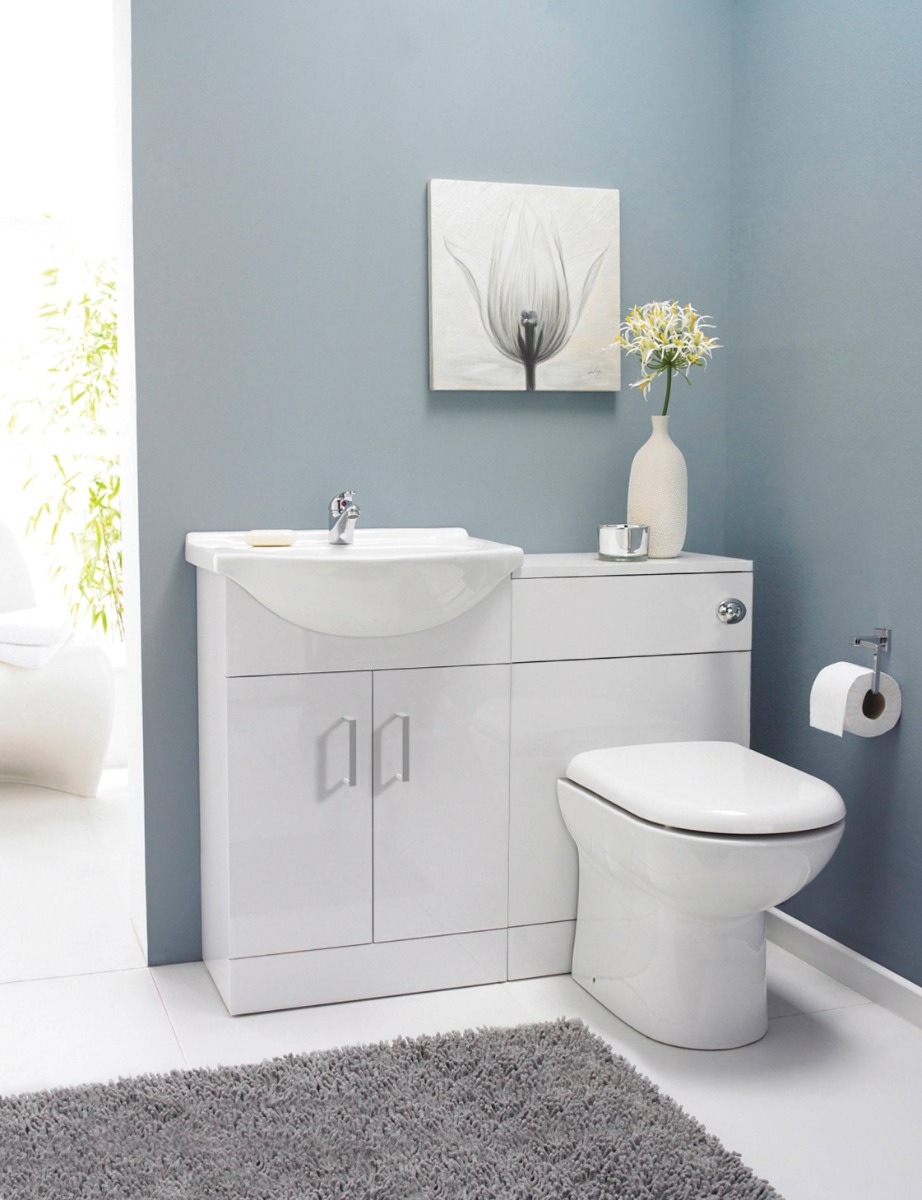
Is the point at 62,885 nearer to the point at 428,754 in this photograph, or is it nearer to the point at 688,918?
the point at 428,754

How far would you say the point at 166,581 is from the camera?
7.74ft

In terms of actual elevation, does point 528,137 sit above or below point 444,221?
above

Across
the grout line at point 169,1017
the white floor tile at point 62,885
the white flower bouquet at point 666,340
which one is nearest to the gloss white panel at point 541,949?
the grout line at point 169,1017

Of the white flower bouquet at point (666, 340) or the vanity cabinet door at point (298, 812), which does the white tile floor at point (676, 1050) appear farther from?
the white flower bouquet at point (666, 340)

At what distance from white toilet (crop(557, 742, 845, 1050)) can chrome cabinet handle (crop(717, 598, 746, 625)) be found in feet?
0.97

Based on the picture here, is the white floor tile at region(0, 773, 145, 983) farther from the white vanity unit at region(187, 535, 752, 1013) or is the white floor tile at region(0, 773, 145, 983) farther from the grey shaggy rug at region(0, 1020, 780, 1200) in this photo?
the grey shaggy rug at region(0, 1020, 780, 1200)

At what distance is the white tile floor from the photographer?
1741 mm

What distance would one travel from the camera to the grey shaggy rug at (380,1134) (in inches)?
63.5

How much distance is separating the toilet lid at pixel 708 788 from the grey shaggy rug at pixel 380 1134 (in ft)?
1.41

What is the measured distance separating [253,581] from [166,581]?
1.37 ft

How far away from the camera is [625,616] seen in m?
2.36

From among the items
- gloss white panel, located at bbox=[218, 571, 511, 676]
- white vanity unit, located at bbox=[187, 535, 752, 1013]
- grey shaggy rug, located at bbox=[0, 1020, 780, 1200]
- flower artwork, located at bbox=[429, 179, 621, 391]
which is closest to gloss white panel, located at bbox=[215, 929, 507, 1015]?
white vanity unit, located at bbox=[187, 535, 752, 1013]

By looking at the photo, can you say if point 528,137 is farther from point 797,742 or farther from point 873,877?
point 873,877

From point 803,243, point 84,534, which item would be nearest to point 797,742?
point 803,243
